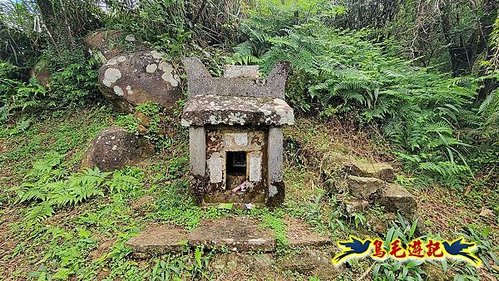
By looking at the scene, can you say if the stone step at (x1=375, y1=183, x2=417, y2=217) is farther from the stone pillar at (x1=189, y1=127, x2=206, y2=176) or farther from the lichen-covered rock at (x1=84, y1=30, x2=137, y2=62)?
the lichen-covered rock at (x1=84, y1=30, x2=137, y2=62)

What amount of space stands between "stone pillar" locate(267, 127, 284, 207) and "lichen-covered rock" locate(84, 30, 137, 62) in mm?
3681

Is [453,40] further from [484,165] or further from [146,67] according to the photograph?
[146,67]

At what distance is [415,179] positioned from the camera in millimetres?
4457

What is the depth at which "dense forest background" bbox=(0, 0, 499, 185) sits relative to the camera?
4.90 meters

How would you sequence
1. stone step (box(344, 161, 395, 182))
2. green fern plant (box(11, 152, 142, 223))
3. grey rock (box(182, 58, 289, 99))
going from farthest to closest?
stone step (box(344, 161, 395, 182)) → green fern plant (box(11, 152, 142, 223)) → grey rock (box(182, 58, 289, 99))

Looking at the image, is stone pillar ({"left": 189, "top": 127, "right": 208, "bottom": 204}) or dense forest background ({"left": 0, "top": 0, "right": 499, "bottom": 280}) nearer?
dense forest background ({"left": 0, "top": 0, "right": 499, "bottom": 280})

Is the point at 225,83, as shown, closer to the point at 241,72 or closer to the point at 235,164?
the point at 241,72

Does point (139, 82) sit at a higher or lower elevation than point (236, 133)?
higher

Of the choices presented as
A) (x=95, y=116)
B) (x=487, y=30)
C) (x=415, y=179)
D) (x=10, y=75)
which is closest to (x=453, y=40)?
(x=487, y=30)

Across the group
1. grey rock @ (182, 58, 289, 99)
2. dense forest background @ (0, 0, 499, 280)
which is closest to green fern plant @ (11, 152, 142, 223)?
dense forest background @ (0, 0, 499, 280)

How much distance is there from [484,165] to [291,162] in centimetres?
298

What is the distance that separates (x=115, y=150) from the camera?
459cm

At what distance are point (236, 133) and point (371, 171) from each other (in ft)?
5.95

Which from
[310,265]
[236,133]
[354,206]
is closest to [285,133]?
[236,133]
